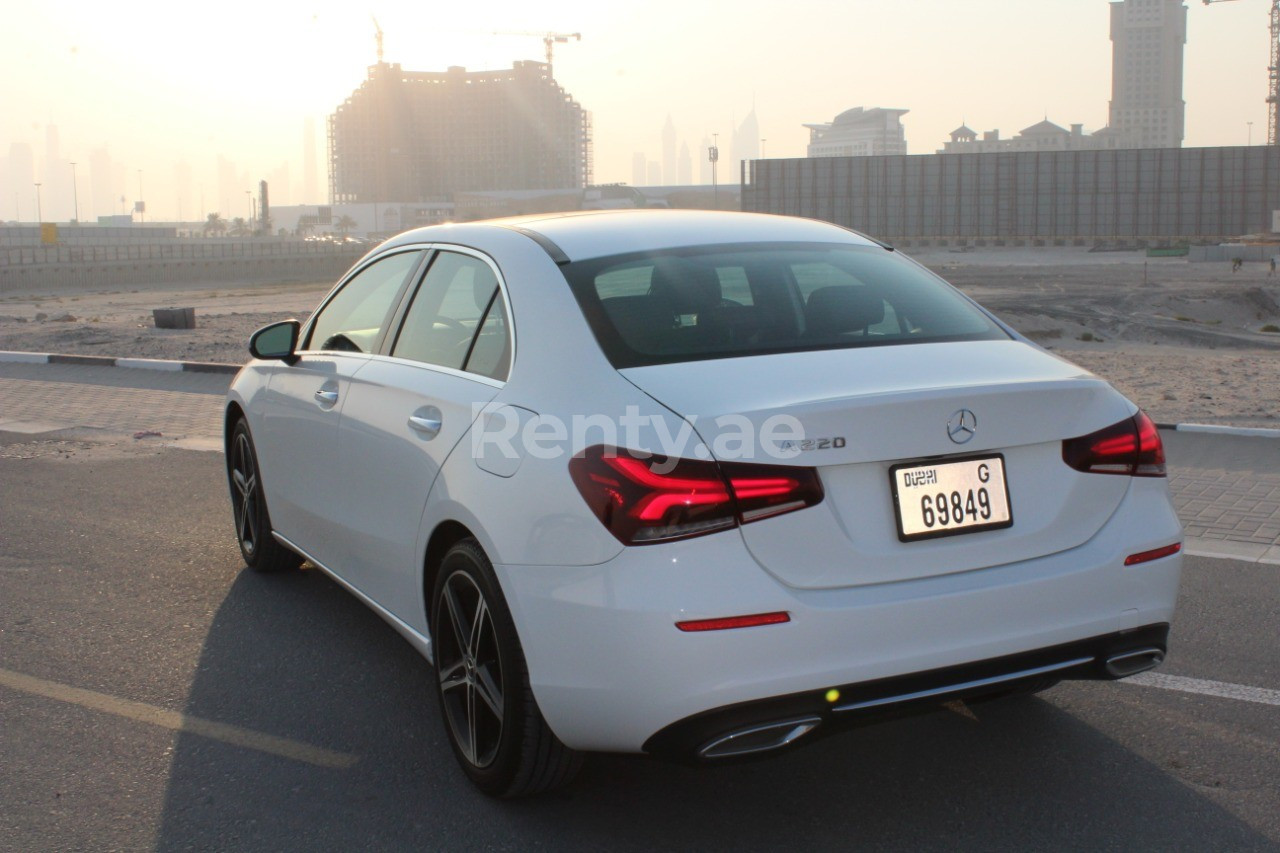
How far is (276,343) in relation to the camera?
201 inches

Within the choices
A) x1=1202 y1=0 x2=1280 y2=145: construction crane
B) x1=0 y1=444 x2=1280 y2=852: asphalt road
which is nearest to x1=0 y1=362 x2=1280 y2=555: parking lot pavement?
x1=0 y1=444 x2=1280 y2=852: asphalt road

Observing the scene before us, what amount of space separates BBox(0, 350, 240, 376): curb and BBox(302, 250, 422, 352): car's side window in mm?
9813

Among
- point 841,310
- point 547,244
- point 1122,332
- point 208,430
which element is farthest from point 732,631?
point 1122,332

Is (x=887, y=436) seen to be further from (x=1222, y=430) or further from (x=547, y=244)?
(x=1222, y=430)

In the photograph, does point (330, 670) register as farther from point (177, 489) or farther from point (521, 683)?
point (177, 489)

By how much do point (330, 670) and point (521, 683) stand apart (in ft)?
5.52

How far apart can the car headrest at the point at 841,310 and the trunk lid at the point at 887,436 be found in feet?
0.83

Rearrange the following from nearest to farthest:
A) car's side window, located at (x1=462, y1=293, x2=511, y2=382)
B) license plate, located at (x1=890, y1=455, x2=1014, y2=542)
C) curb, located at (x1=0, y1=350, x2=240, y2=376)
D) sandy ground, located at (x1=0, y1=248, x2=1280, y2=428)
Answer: license plate, located at (x1=890, y1=455, x2=1014, y2=542)
car's side window, located at (x1=462, y1=293, x2=511, y2=382)
curb, located at (x1=0, y1=350, x2=240, y2=376)
sandy ground, located at (x1=0, y1=248, x2=1280, y2=428)

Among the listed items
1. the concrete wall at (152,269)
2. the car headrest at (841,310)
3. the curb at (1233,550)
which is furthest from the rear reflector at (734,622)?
the concrete wall at (152,269)

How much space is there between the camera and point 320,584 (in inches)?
234

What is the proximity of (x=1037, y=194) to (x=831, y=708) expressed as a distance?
126 metres

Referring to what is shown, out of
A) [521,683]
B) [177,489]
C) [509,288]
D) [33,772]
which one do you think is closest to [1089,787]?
[521,683]

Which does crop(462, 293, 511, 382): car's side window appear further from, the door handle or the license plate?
the license plate

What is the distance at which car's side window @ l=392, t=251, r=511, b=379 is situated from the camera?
3.73 meters
